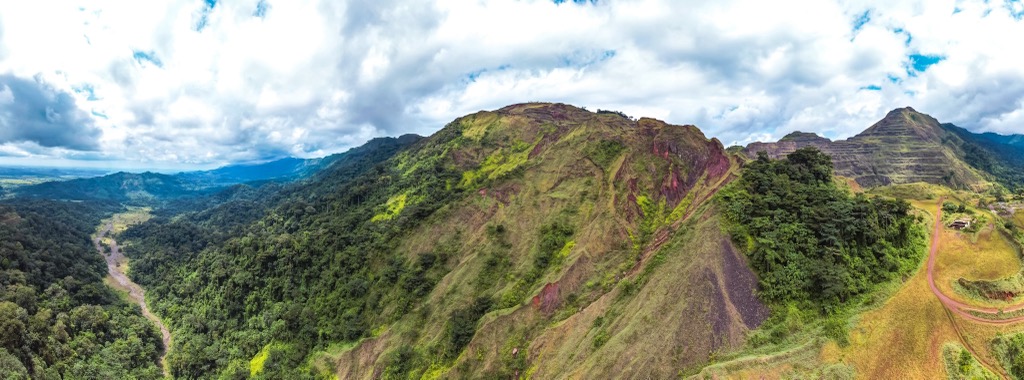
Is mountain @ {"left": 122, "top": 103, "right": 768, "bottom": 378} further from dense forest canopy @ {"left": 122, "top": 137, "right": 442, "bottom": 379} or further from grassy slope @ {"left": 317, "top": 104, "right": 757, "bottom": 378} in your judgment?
dense forest canopy @ {"left": 122, "top": 137, "right": 442, "bottom": 379}

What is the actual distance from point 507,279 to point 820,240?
31.9 m

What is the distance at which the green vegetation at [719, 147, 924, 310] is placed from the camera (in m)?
35.9

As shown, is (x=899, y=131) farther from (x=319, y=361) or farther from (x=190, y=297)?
(x=190, y=297)

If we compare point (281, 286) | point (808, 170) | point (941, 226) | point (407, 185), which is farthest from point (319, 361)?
point (941, 226)

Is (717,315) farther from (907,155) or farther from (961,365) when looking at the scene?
(907,155)

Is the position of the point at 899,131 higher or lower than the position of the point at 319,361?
higher

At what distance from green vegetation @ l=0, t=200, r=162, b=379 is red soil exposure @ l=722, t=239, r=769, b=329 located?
75.6 metres

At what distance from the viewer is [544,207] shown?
6481 centimetres

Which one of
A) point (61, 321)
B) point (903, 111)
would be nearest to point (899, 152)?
point (903, 111)

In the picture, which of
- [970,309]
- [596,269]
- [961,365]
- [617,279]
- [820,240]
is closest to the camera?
[961,365]

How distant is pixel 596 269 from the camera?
169 feet

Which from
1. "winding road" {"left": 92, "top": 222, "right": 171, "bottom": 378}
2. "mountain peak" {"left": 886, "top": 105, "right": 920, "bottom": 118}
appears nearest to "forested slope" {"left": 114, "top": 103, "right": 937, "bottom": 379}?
"winding road" {"left": 92, "top": 222, "right": 171, "bottom": 378}

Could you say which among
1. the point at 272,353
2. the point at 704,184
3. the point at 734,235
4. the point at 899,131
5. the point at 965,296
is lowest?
the point at 272,353

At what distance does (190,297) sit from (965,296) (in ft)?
381
